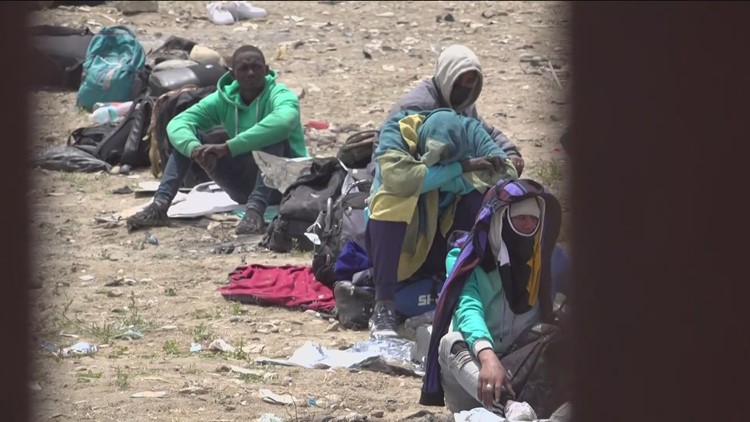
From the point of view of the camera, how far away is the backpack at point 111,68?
11.0 m

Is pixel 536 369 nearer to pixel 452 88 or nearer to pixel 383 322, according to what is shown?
pixel 383 322

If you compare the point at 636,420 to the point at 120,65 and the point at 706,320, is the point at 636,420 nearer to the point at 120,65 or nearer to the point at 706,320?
the point at 706,320

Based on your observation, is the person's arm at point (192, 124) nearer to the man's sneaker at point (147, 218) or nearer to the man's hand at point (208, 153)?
the man's hand at point (208, 153)

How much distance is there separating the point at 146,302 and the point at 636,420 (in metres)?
5.58

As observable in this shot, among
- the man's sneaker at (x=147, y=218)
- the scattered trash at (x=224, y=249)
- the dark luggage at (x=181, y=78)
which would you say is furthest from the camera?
the dark luggage at (x=181, y=78)

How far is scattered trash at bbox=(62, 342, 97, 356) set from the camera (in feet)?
17.9

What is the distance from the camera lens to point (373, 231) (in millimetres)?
5848

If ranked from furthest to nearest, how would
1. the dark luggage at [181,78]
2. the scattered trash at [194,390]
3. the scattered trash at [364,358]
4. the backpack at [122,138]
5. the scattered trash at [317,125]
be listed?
the scattered trash at [317,125]
the dark luggage at [181,78]
the backpack at [122,138]
the scattered trash at [364,358]
the scattered trash at [194,390]

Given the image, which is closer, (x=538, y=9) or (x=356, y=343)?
(x=356, y=343)

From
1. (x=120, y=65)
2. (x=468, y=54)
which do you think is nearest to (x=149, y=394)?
(x=468, y=54)

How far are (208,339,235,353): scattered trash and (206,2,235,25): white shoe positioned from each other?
31.9 feet

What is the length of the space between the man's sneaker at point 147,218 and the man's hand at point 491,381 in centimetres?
405

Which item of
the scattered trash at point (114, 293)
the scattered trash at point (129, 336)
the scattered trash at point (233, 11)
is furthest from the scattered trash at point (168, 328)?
the scattered trash at point (233, 11)

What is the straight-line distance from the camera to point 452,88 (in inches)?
244
